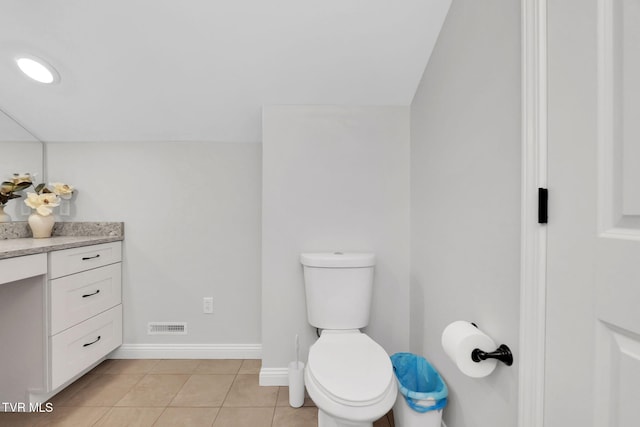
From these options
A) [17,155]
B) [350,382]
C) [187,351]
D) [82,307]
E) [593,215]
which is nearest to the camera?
[593,215]

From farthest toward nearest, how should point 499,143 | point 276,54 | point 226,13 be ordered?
point 276,54
point 226,13
point 499,143

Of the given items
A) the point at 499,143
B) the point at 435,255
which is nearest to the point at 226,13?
the point at 499,143

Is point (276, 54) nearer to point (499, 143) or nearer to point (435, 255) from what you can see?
point (499, 143)

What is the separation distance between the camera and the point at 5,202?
1.94 meters

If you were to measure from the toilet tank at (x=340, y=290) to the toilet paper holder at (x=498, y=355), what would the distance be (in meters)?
0.75

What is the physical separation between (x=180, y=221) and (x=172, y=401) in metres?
1.11

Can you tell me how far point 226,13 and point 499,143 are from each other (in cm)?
132

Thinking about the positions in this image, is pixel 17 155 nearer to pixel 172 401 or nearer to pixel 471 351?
pixel 172 401

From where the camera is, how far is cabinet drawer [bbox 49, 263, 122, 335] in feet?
5.31

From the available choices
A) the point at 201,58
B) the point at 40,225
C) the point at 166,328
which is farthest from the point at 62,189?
the point at 201,58

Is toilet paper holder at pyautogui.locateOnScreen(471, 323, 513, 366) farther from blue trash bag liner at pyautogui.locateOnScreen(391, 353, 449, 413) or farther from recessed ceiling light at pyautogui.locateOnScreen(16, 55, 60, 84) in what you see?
recessed ceiling light at pyautogui.locateOnScreen(16, 55, 60, 84)

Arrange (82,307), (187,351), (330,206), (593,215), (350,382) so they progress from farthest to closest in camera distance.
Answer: (187,351)
(330,206)
(82,307)
(350,382)
(593,215)

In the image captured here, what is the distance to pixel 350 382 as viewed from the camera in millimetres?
1167

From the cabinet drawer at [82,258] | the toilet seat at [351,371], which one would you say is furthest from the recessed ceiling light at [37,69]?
the toilet seat at [351,371]
